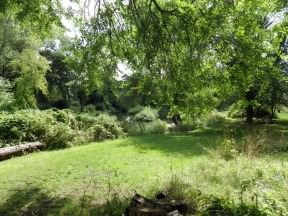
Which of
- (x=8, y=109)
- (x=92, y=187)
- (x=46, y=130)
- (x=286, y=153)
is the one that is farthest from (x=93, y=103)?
(x=92, y=187)

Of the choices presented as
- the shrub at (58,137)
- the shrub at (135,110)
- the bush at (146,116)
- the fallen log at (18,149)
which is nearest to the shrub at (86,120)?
the shrub at (58,137)

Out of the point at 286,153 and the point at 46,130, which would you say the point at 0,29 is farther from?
the point at 286,153

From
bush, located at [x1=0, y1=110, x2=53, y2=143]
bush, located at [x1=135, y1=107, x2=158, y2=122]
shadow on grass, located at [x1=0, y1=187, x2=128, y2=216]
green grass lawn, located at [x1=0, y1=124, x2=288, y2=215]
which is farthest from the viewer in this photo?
bush, located at [x1=135, y1=107, x2=158, y2=122]

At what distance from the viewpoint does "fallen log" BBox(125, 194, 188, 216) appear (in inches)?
180

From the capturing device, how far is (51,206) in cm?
594

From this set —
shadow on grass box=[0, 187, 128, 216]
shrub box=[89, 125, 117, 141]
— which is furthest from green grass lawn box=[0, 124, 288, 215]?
shrub box=[89, 125, 117, 141]

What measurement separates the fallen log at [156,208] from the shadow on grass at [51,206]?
0.54 metres

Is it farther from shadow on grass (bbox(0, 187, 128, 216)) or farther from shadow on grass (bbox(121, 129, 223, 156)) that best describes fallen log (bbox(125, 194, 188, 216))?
shadow on grass (bbox(121, 129, 223, 156))

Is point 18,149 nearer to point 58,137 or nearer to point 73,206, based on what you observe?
point 58,137

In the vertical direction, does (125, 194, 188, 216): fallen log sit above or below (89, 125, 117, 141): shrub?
below

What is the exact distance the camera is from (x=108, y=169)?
834 cm

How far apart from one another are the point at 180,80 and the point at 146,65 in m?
0.68

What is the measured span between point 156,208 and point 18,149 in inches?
306

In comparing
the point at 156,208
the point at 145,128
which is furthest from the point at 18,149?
the point at 145,128
